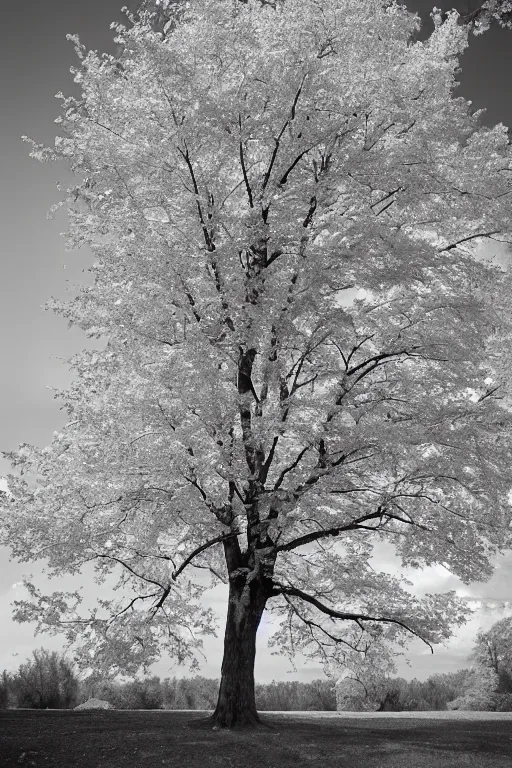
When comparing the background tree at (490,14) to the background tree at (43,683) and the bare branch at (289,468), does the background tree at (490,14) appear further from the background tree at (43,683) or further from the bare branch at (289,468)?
the background tree at (43,683)

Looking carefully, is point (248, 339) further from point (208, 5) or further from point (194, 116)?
point (208, 5)

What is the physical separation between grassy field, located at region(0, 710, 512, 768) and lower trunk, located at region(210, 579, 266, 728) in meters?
0.46

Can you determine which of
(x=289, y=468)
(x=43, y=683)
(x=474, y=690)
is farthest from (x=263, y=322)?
(x=474, y=690)

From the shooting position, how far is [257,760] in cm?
796

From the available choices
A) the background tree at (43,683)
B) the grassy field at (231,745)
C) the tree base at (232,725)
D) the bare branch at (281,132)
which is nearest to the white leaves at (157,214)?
the bare branch at (281,132)

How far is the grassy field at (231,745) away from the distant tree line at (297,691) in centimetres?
474

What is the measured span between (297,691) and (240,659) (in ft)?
32.5

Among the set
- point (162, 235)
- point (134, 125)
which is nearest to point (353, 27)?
point (134, 125)

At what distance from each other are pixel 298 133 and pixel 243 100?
1.12 m

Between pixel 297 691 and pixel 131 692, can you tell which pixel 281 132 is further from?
pixel 297 691

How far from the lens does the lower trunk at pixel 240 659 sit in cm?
1053

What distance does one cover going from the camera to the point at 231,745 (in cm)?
863

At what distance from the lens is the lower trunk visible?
10531mm

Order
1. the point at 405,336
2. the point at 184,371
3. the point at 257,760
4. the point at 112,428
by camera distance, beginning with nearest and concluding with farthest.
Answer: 1. the point at 257,760
2. the point at 184,371
3. the point at 112,428
4. the point at 405,336
